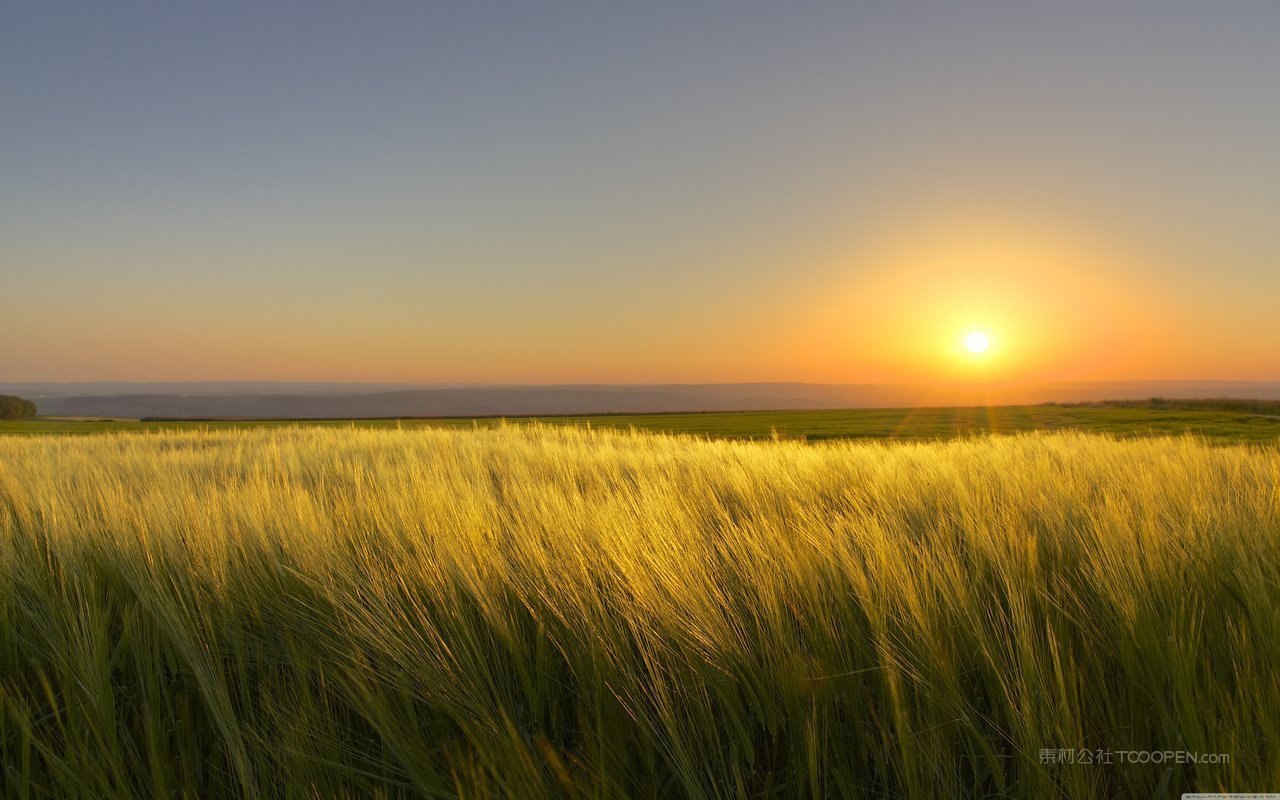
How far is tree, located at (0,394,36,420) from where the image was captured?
33531mm

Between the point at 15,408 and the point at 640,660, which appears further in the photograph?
the point at 15,408

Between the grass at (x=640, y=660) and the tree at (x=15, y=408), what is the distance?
4515 cm

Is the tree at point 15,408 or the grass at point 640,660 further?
the tree at point 15,408

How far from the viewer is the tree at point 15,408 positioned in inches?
1320

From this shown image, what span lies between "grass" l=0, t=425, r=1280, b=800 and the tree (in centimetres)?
4515

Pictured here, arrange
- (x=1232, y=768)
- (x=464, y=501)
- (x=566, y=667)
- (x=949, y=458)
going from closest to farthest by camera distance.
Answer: (x=1232, y=768) < (x=566, y=667) < (x=464, y=501) < (x=949, y=458)

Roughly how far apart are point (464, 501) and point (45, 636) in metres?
1.55

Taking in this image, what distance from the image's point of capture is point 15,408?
113 feet

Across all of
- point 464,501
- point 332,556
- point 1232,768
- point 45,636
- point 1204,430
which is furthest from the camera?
point 1204,430

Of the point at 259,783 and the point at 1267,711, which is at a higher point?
the point at 1267,711

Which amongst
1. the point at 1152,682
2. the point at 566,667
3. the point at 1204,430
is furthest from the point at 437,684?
the point at 1204,430

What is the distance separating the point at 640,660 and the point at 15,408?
48736 mm

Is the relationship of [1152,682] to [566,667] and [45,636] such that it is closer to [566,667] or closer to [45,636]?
[566,667]

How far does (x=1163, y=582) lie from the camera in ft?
5.79
